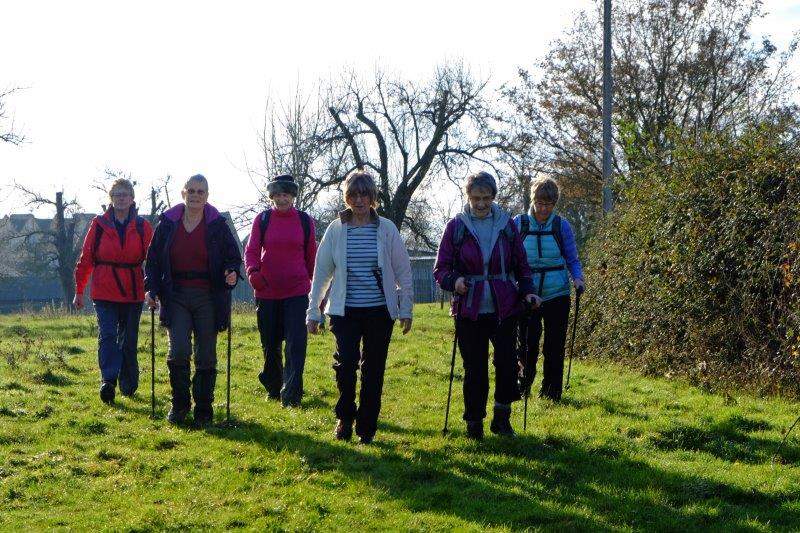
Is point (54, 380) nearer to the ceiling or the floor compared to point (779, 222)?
nearer to the floor

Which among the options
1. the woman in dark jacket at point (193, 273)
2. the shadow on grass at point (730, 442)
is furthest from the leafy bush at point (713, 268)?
the woman in dark jacket at point (193, 273)

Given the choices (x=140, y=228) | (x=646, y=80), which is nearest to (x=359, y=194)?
(x=140, y=228)

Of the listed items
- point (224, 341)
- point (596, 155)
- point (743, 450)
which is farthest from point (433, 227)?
point (743, 450)

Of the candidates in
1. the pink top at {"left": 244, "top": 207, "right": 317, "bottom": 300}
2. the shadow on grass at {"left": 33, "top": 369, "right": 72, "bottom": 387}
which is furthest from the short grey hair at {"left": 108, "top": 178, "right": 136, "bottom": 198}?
the shadow on grass at {"left": 33, "top": 369, "right": 72, "bottom": 387}

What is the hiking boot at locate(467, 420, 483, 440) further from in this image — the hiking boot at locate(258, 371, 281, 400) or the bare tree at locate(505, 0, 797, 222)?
the bare tree at locate(505, 0, 797, 222)

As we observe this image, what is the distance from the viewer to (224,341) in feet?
50.5

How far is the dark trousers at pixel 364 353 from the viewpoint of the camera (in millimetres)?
6699

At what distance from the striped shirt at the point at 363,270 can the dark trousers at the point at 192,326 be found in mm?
1462

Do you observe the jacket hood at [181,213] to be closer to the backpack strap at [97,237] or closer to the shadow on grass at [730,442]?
the backpack strap at [97,237]

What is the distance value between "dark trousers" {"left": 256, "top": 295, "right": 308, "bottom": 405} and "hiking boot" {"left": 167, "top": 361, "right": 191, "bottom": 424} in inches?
44.0

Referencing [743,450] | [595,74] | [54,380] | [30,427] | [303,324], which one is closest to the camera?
[743,450]

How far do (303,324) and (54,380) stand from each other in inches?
152

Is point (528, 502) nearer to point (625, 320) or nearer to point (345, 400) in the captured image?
point (345, 400)

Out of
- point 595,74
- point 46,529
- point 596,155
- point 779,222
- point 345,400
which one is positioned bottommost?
point 46,529
